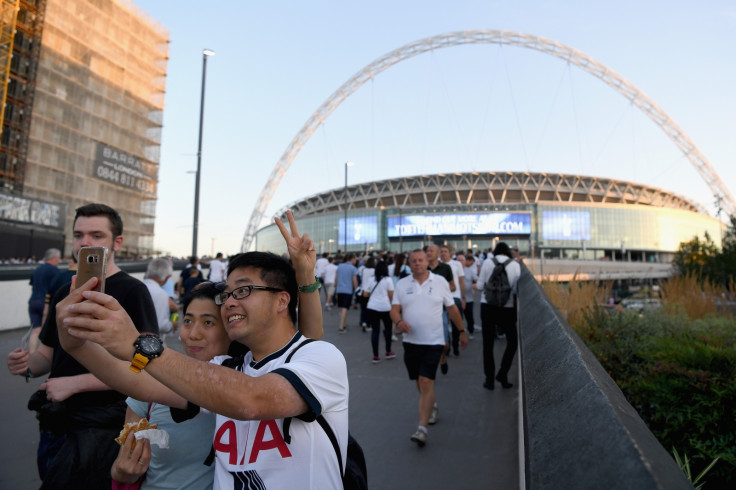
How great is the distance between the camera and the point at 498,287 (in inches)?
271

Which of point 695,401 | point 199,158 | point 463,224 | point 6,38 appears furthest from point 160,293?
point 463,224

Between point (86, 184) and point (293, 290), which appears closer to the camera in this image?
point (293, 290)

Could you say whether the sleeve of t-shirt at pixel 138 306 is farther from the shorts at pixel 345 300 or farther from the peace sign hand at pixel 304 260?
the shorts at pixel 345 300

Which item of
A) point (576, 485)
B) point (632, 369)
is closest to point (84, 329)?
point (576, 485)

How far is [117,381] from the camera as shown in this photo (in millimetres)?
1745

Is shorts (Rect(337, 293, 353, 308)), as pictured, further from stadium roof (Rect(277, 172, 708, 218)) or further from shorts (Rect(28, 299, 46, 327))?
stadium roof (Rect(277, 172, 708, 218))

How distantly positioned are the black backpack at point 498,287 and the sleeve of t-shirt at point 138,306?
17.6ft

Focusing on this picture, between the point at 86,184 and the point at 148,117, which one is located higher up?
the point at 148,117

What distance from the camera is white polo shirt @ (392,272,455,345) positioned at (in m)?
5.12

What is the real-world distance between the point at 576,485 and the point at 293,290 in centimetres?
143

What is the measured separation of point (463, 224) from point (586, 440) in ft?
237

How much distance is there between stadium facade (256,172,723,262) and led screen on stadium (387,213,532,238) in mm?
153

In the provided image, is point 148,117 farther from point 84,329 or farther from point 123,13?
point 84,329

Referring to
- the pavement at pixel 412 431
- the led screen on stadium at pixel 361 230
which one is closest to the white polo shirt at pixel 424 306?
the pavement at pixel 412 431
